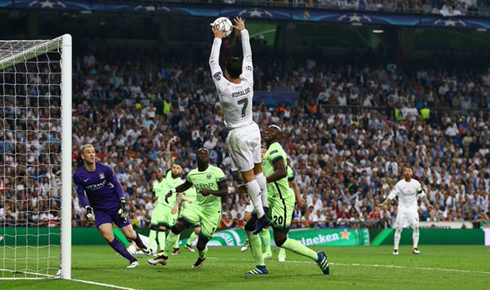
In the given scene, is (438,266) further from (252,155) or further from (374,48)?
(374,48)

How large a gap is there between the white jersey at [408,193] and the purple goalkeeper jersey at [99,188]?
12058 millimetres

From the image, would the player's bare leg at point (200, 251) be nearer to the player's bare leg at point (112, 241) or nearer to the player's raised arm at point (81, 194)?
the player's bare leg at point (112, 241)

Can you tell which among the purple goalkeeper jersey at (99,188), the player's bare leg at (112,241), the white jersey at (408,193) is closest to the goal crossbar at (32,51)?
the purple goalkeeper jersey at (99,188)

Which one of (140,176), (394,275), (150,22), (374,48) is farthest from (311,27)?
(394,275)

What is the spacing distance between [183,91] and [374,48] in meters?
11.8

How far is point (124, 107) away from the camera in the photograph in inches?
1639

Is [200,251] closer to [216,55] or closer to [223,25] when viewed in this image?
[216,55]

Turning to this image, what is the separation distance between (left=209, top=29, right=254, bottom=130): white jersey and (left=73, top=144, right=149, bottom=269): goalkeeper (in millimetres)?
4175

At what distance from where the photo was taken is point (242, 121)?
51.0ft

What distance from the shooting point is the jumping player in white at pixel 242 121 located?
15367mm

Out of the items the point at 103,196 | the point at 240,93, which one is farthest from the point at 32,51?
the point at 240,93

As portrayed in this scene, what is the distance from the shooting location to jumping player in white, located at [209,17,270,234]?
1537 centimetres

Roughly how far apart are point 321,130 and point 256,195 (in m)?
28.6

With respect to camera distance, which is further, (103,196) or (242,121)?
(103,196)
